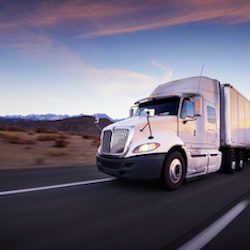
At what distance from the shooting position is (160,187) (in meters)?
4.81

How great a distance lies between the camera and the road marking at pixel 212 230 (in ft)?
7.40

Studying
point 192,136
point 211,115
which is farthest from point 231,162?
point 192,136

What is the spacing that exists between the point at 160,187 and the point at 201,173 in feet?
4.73

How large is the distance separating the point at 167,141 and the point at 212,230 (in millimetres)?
2161

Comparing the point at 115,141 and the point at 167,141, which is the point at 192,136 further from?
the point at 115,141

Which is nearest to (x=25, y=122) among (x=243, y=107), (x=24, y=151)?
(x=24, y=151)

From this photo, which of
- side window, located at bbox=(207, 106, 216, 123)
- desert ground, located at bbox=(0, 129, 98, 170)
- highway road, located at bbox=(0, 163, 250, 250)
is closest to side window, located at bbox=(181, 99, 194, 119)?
side window, located at bbox=(207, 106, 216, 123)

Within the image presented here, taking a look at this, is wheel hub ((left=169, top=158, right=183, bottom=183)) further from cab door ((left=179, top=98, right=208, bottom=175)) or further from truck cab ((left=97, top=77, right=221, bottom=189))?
cab door ((left=179, top=98, right=208, bottom=175))

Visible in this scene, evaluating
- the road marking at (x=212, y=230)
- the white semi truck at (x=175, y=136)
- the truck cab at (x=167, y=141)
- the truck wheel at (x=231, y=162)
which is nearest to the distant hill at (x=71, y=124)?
the truck wheel at (x=231, y=162)

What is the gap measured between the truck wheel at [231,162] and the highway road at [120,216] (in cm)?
237

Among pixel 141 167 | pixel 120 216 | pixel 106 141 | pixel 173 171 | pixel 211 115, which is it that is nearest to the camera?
pixel 120 216

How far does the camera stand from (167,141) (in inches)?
179

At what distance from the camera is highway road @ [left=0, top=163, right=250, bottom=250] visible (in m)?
2.30

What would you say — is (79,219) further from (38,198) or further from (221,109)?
(221,109)
